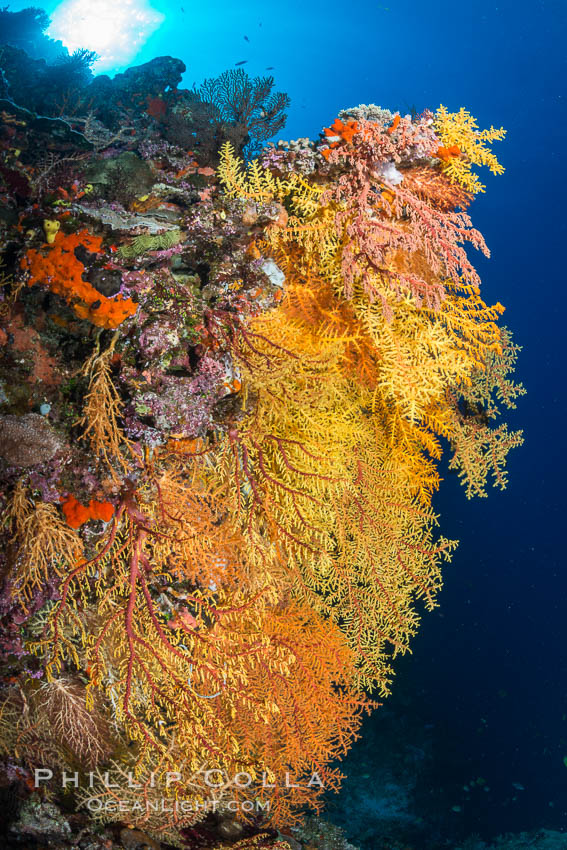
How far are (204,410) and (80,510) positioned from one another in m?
1.03

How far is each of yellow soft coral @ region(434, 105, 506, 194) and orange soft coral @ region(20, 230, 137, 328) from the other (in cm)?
280

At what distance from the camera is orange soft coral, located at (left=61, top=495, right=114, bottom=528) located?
263cm

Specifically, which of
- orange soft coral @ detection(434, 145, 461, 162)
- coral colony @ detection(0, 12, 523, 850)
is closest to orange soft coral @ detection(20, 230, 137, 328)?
coral colony @ detection(0, 12, 523, 850)

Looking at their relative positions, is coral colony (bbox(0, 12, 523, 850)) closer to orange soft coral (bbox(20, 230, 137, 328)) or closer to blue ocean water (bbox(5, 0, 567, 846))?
orange soft coral (bbox(20, 230, 137, 328))

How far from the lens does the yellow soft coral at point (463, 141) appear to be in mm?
3236

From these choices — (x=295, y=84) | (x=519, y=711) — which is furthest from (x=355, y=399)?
(x=295, y=84)

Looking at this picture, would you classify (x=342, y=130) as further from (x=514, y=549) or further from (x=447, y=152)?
(x=514, y=549)

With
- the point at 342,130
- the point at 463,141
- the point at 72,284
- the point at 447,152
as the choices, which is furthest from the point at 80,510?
the point at 463,141

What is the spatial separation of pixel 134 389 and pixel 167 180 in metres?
2.25

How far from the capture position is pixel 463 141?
325 cm

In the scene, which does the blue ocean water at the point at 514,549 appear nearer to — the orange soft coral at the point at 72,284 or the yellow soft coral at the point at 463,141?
the yellow soft coral at the point at 463,141

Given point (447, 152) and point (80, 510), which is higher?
point (447, 152)

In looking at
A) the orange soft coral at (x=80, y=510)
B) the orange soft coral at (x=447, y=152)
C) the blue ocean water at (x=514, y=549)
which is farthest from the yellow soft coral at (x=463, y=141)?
→ the blue ocean water at (x=514, y=549)

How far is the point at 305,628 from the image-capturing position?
4438 millimetres
